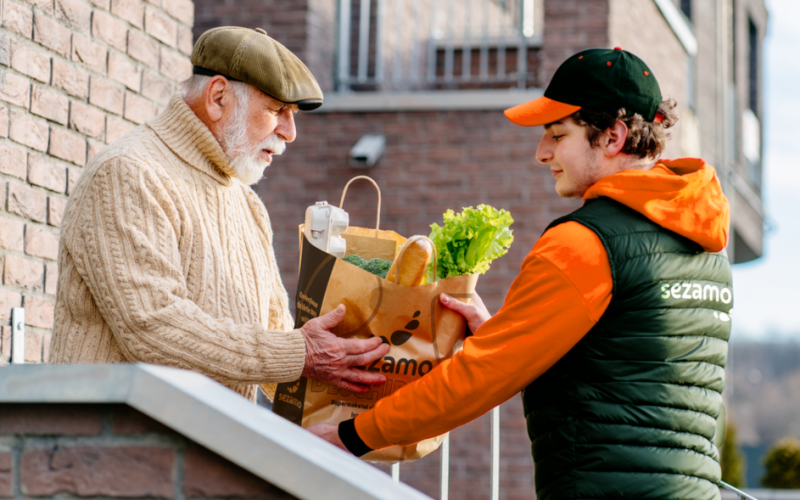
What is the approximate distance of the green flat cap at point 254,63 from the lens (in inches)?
102

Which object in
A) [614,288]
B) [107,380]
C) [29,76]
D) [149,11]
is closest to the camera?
[107,380]

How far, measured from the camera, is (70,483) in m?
1.57

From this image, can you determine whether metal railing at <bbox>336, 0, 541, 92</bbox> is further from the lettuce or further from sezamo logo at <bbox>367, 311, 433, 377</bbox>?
sezamo logo at <bbox>367, 311, 433, 377</bbox>

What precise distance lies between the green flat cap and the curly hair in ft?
2.81

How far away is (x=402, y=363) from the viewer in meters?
2.38

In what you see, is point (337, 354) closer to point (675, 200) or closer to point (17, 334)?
point (675, 200)

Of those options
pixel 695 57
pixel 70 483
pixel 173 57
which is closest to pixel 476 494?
pixel 173 57

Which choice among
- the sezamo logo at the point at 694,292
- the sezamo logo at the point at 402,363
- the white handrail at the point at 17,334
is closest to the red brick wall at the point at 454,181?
the white handrail at the point at 17,334

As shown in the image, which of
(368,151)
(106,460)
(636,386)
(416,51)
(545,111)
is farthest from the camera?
(416,51)

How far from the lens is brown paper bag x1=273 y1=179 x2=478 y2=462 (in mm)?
2344

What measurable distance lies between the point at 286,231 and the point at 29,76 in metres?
4.97

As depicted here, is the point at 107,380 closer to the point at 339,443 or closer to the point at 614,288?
the point at 339,443

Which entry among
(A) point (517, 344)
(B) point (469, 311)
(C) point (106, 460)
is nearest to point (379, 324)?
(B) point (469, 311)

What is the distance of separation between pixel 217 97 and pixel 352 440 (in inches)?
43.7
